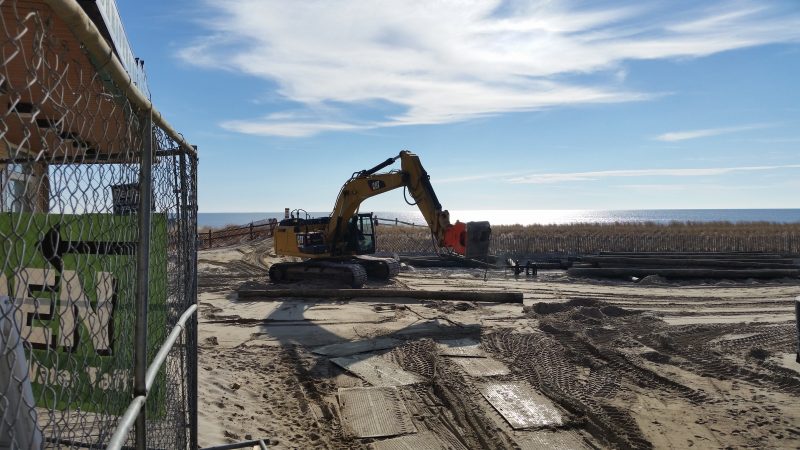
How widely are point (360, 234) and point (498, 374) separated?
10.9m

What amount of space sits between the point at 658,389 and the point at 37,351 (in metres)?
7.59

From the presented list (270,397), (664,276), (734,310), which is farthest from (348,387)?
(664,276)

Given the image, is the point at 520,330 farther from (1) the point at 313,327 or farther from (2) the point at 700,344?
(1) the point at 313,327

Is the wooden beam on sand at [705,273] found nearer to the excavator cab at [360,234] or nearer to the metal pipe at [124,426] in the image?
the excavator cab at [360,234]

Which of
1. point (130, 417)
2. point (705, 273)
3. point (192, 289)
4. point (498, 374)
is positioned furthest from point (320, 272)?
point (130, 417)

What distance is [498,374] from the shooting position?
865 centimetres

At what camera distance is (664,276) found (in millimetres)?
20844

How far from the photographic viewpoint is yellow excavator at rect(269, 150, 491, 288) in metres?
15.6

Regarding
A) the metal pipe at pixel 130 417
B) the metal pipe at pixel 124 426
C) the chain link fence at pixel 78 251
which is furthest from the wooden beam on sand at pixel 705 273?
the metal pipe at pixel 124 426

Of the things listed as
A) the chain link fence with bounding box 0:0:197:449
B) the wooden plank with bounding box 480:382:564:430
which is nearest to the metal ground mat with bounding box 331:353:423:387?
the wooden plank with bounding box 480:382:564:430

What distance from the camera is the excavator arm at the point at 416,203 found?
1395 centimetres

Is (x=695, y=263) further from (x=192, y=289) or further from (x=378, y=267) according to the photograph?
(x=192, y=289)

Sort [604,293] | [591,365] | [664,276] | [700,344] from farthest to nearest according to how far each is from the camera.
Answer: [664,276]
[604,293]
[700,344]
[591,365]

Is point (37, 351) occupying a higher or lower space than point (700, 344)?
higher
